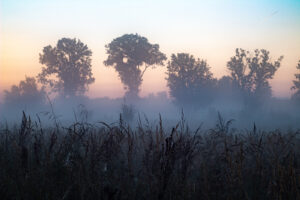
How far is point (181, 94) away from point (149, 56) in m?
10.1

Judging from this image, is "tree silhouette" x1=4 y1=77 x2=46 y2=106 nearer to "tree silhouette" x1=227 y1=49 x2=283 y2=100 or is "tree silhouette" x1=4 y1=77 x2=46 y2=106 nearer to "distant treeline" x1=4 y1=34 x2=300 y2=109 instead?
"distant treeline" x1=4 y1=34 x2=300 y2=109

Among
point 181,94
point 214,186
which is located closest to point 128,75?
point 181,94

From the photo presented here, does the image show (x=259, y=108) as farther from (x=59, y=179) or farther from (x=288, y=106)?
(x=59, y=179)

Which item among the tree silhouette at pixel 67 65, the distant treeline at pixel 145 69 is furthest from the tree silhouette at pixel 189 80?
the tree silhouette at pixel 67 65

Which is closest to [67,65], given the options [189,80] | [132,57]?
[132,57]

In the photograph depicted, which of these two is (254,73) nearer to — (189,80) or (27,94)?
(189,80)

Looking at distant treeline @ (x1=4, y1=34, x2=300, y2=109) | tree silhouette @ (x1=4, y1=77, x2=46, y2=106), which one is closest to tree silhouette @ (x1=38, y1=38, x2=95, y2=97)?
distant treeline @ (x1=4, y1=34, x2=300, y2=109)

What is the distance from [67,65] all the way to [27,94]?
2154 centimetres

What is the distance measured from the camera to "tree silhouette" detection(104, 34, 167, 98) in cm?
4038

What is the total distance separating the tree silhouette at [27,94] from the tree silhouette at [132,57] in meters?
23.1

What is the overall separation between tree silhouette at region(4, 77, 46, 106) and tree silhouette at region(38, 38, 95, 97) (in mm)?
14775

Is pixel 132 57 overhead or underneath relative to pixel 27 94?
overhead

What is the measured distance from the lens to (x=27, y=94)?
52906 millimetres

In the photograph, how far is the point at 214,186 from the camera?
259 cm
